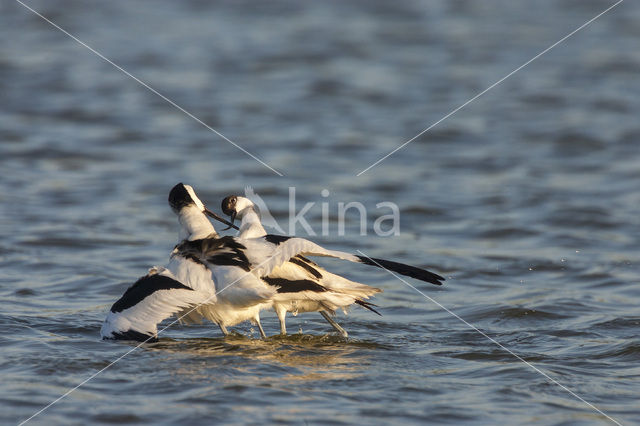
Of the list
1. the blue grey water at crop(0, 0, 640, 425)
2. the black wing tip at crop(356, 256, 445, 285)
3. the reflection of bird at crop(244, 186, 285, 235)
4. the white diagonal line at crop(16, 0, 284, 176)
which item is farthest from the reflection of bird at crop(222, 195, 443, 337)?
the white diagonal line at crop(16, 0, 284, 176)

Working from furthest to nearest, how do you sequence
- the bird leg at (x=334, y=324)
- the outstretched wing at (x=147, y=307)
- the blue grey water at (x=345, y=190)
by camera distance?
the bird leg at (x=334, y=324), the outstretched wing at (x=147, y=307), the blue grey water at (x=345, y=190)

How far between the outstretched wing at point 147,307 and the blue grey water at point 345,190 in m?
0.18

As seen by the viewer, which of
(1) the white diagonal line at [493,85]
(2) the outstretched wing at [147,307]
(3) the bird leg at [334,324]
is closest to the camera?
(2) the outstretched wing at [147,307]

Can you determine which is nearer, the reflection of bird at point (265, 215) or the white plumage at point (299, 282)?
the white plumage at point (299, 282)

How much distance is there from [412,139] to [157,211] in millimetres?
4903

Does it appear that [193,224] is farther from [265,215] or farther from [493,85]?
[493,85]

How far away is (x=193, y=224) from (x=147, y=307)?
1087 millimetres

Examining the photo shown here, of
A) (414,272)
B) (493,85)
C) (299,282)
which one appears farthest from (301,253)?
(493,85)

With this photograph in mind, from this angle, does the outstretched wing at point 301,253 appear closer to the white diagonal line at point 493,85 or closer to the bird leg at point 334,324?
the bird leg at point 334,324

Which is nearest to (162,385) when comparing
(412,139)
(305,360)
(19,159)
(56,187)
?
(305,360)

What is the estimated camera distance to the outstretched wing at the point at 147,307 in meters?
7.16

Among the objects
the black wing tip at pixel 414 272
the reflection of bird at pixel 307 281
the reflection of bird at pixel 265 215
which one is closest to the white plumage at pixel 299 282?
the reflection of bird at pixel 307 281

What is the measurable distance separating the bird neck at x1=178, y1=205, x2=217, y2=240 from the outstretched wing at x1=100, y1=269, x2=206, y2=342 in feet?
2.21

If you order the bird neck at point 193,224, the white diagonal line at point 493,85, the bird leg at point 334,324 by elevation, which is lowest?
the bird leg at point 334,324
